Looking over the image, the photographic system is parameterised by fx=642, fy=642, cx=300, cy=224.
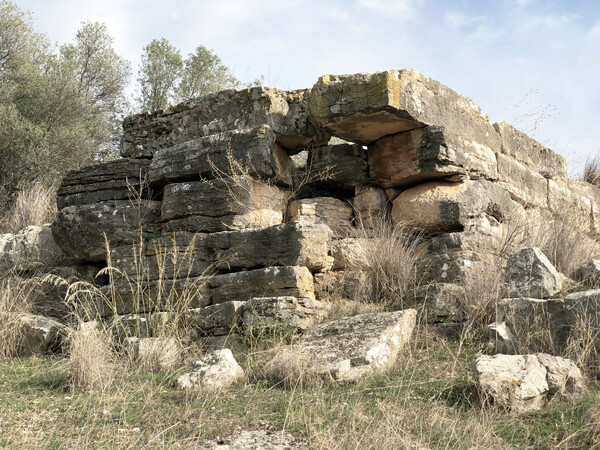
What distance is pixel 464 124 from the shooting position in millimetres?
8484

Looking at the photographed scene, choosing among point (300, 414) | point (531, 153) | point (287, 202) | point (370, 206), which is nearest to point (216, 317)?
point (287, 202)

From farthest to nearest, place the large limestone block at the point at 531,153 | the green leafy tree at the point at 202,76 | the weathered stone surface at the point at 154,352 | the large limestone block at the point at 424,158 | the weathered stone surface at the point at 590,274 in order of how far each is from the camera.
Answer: the green leafy tree at the point at 202,76
the large limestone block at the point at 531,153
the large limestone block at the point at 424,158
the weathered stone surface at the point at 590,274
the weathered stone surface at the point at 154,352

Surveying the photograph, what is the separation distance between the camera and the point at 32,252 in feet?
29.0

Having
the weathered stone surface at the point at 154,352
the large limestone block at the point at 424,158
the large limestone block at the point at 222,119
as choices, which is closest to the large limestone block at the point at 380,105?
the large limestone block at the point at 424,158

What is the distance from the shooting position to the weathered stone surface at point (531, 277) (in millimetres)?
6086

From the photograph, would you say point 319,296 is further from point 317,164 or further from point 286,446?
point 286,446

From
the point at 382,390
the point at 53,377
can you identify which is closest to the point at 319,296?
the point at 382,390

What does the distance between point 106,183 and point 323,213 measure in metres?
2.87

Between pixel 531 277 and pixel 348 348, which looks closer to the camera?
pixel 348 348

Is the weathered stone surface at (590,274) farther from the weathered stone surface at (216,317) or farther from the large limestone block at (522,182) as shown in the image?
the weathered stone surface at (216,317)

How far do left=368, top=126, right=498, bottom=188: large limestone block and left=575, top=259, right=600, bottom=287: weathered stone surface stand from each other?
178 cm

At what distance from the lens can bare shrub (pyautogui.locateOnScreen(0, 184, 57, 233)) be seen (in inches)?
445

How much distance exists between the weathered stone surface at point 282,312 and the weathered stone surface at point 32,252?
3.33 meters

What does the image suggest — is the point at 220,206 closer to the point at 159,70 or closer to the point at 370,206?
the point at 370,206
